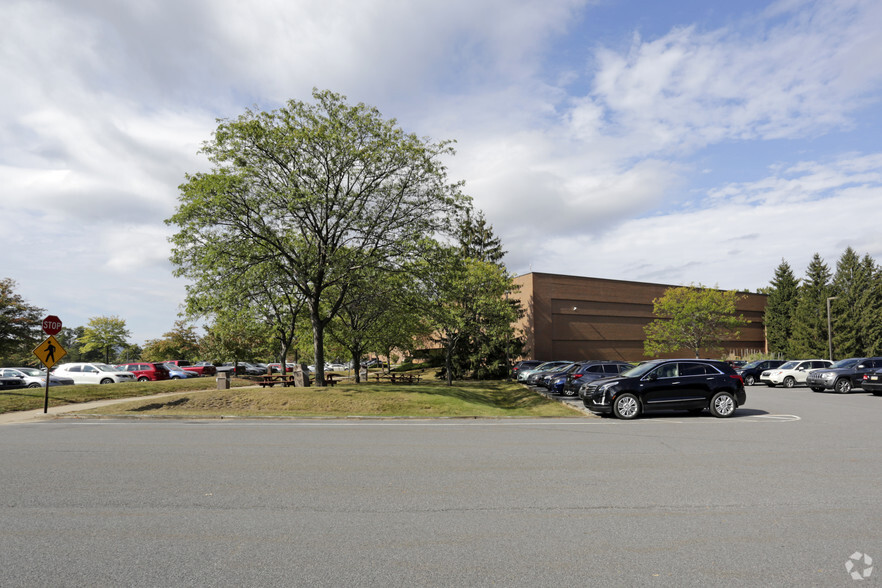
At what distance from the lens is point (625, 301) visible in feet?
204

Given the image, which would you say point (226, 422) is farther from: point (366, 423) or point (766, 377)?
point (766, 377)

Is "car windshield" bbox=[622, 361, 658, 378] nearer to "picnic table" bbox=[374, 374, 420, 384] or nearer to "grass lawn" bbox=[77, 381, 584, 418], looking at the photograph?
"grass lawn" bbox=[77, 381, 584, 418]

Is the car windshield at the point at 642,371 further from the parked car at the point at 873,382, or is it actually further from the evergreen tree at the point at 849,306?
the evergreen tree at the point at 849,306

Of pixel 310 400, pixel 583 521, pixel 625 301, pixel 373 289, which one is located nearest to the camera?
pixel 583 521

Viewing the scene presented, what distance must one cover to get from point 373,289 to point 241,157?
7513mm

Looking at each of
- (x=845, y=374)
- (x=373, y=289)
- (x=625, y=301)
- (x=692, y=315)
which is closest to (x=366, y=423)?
(x=373, y=289)

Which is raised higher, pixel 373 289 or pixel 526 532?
pixel 373 289

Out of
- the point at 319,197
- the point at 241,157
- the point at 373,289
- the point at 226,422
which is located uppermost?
the point at 241,157

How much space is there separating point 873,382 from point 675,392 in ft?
43.5

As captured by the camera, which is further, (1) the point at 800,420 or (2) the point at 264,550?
(1) the point at 800,420

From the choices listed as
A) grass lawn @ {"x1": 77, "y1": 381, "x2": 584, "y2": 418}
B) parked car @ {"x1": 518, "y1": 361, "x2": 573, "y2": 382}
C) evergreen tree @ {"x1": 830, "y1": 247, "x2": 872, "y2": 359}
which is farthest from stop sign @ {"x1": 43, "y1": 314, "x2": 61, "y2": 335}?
evergreen tree @ {"x1": 830, "y1": 247, "x2": 872, "y2": 359}

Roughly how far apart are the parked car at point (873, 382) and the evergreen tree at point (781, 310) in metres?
51.2

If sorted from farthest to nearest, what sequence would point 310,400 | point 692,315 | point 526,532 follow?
1. point 692,315
2. point 310,400
3. point 526,532

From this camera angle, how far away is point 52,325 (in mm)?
18781
